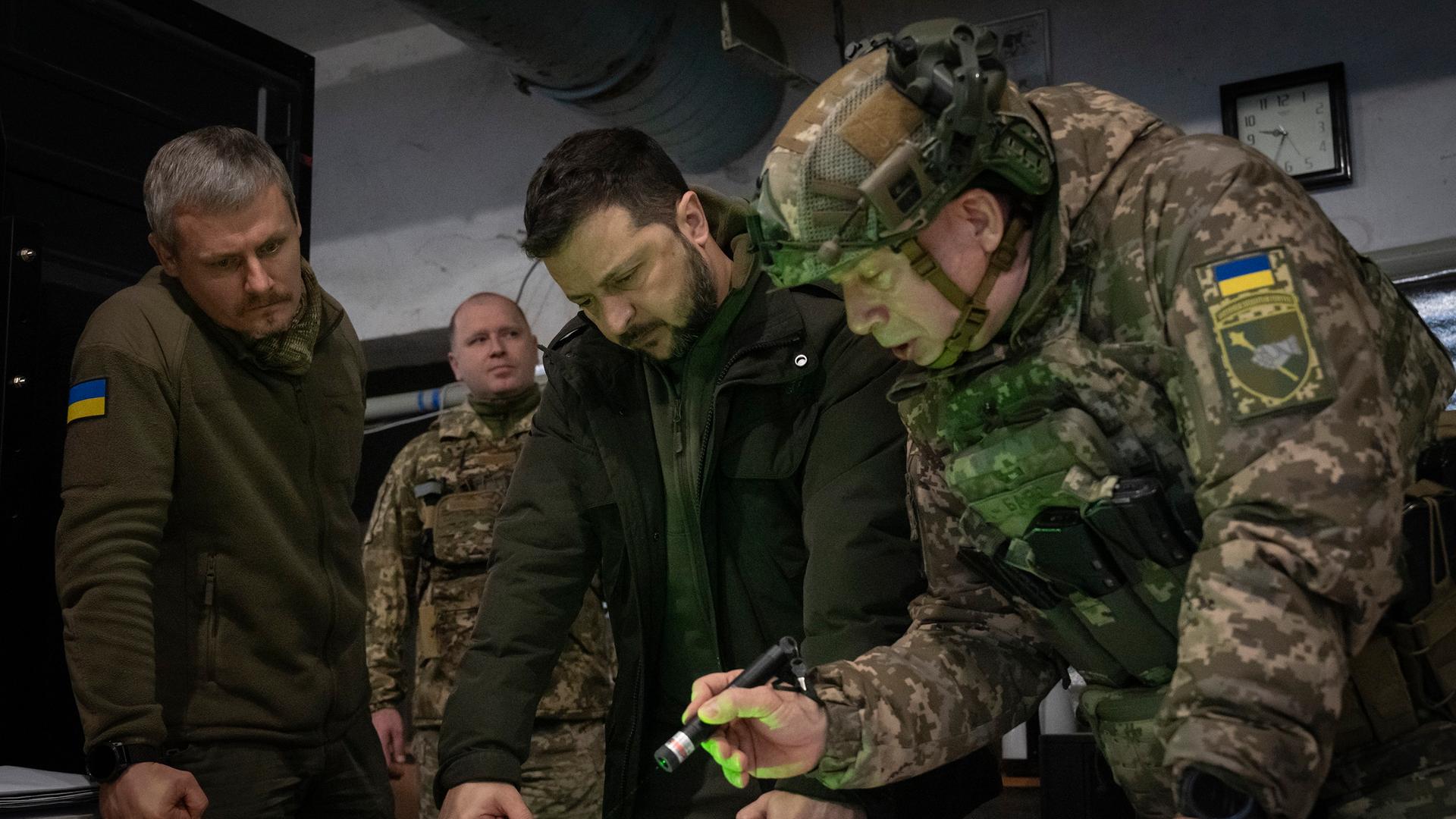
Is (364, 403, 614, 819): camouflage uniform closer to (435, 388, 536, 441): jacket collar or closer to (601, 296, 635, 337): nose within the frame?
(435, 388, 536, 441): jacket collar

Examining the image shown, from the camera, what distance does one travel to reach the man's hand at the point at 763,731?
1354 mm

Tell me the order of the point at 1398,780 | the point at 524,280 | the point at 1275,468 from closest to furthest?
the point at 1275,468
the point at 1398,780
the point at 524,280

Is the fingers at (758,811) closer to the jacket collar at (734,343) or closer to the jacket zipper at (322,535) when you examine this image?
the jacket collar at (734,343)

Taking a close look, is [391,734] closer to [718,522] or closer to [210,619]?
[210,619]

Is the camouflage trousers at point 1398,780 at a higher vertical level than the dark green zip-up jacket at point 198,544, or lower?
lower

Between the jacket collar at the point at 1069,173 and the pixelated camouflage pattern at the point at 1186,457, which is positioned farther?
the jacket collar at the point at 1069,173

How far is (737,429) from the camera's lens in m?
1.82

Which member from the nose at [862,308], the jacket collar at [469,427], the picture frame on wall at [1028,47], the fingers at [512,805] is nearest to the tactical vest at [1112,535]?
the nose at [862,308]

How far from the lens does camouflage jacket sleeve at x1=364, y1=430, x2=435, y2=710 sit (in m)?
3.91

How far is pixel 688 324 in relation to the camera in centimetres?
189

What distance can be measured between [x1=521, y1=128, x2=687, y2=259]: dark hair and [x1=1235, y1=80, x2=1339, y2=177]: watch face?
2597 mm

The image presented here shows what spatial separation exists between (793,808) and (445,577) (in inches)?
98.3

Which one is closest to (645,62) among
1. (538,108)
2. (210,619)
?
(538,108)

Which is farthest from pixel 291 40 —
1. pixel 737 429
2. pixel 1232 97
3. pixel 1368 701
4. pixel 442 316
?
pixel 1368 701
